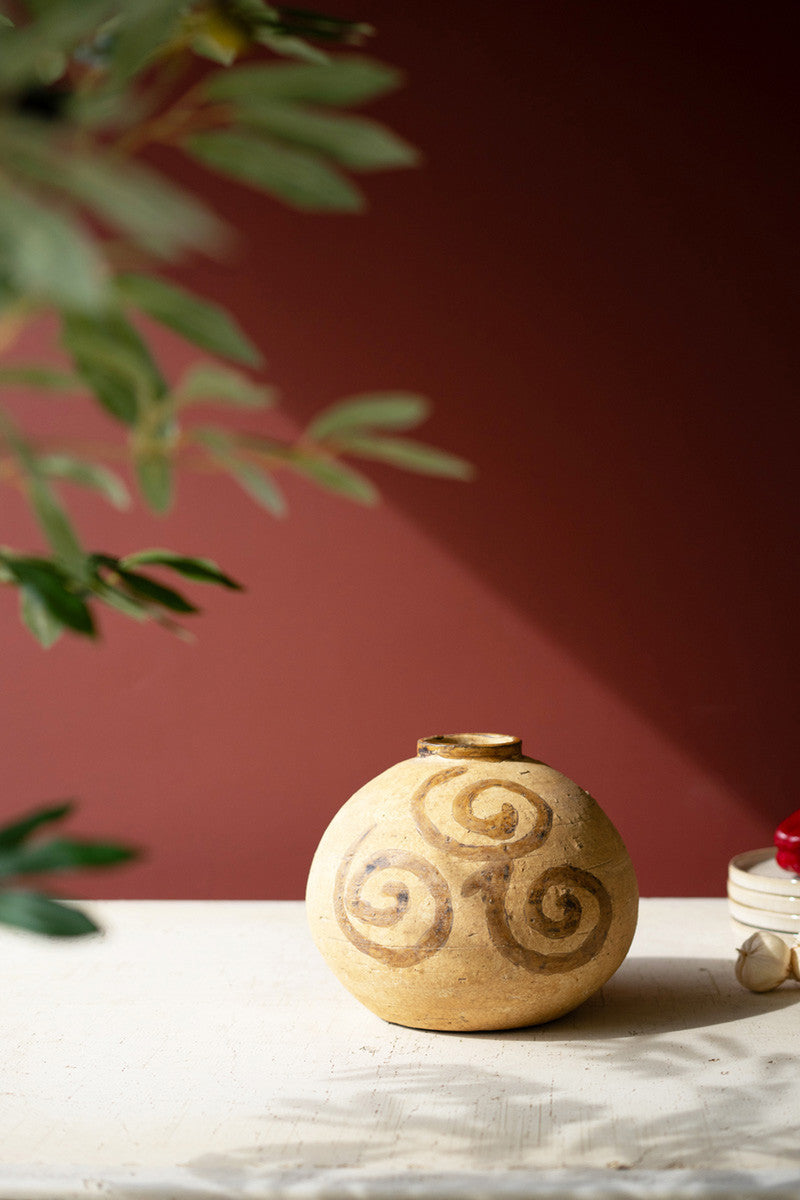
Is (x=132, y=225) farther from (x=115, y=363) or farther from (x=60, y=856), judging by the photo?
(x=60, y=856)

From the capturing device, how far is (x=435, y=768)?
175 cm

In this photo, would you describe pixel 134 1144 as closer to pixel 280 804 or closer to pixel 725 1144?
pixel 725 1144

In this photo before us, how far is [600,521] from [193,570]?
1.77 meters

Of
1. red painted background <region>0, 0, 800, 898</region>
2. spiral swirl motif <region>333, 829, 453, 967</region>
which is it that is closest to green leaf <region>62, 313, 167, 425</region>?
spiral swirl motif <region>333, 829, 453, 967</region>

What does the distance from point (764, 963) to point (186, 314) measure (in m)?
1.63

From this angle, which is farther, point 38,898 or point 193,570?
point 193,570

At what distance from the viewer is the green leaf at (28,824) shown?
1.94ft

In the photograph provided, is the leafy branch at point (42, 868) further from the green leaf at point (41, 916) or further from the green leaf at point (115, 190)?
the green leaf at point (115, 190)

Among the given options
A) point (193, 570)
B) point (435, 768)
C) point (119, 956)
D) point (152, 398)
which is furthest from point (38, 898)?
point (119, 956)

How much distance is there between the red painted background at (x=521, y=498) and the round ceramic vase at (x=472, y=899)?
841 mm

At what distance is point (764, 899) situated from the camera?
2074 mm

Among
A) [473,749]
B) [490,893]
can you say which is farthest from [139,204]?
[473,749]

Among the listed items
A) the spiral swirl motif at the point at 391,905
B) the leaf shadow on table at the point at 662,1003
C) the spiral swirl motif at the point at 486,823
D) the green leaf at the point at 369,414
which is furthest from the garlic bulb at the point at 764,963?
the green leaf at the point at 369,414

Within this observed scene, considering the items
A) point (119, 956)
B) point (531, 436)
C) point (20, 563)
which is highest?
point (531, 436)
